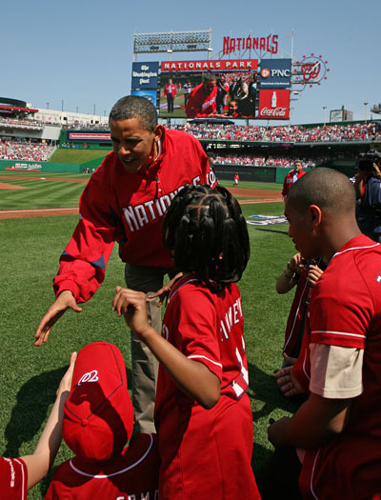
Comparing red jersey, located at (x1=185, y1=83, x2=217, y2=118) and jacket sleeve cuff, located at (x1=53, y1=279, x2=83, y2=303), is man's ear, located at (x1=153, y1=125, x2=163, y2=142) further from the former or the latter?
red jersey, located at (x1=185, y1=83, x2=217, y2=118)

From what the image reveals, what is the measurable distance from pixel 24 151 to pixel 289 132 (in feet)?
136

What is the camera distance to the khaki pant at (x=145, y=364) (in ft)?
10.7

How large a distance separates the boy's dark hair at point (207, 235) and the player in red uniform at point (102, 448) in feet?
2.16

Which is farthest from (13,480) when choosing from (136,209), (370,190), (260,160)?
(260,160)

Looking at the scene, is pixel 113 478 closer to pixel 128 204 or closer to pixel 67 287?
pixel 67 287

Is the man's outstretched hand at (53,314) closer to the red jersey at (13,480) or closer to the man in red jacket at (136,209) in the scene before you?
the man in red jacket at (136,209)

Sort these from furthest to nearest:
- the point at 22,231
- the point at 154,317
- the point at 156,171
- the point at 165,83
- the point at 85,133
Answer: the point at 85,133, the point at 165,83, the point at 22,231, the point at 154,317, the point at 156,171

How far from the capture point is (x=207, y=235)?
1.77 meters

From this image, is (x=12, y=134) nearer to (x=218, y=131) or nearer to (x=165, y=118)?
(x=165, y=118)

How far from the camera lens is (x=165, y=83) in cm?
6016

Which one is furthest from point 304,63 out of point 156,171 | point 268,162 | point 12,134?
point 156,171

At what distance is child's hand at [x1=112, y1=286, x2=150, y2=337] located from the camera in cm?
158

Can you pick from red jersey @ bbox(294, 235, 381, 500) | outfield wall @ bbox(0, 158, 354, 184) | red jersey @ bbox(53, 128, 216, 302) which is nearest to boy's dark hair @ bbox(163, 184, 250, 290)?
red jersey @ bbox(294, 235, 381, 500)

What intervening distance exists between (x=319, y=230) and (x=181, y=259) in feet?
A: 1.98
